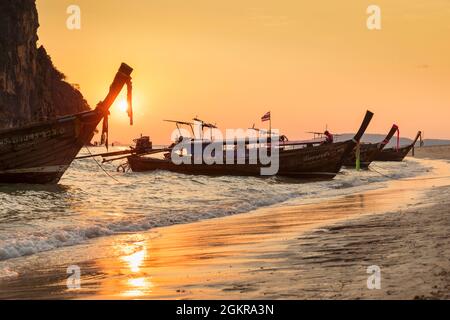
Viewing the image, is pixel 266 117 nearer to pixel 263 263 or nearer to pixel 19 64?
pixel 263 263

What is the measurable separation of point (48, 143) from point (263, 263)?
Answer: 764 inches

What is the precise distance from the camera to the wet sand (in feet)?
19.5

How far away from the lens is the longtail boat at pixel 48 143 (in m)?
24.4

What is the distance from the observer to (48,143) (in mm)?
25359

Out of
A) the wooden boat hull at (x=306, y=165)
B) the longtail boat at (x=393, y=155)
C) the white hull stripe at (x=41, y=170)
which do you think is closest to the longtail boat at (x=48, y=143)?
→ the white hull stripe at (x=41, y=170)

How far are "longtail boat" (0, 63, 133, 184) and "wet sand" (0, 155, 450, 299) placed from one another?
13453 mm


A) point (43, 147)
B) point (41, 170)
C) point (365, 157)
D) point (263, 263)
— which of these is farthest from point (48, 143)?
point (365, 157)

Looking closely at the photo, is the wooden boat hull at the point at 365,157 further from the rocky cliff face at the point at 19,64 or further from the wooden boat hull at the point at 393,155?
the rocky cliff face at the point at 19,64

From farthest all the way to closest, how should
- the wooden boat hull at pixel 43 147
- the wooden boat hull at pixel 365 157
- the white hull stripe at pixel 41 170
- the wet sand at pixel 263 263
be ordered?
the wooden boat hull at pixel 365 157
the white hull stripe at pixel 41 170
the wooden boat hull at pixel 43 147
the wet sand at pixel 263 263

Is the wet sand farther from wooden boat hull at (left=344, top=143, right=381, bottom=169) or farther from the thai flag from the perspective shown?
wooden boat hull at (left=344, top=143, right=381, bottom=169)

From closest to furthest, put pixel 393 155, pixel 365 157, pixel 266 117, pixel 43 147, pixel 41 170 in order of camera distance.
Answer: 1. pixel 43 147
2. pixel 41 170
3. pixel 266 117
4. pixel 365 157
5. pixel 393 155

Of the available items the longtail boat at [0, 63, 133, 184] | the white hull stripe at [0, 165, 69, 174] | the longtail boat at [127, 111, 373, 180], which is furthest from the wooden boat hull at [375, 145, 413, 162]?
the white hull stripe at [0, 165, 69, 174]
